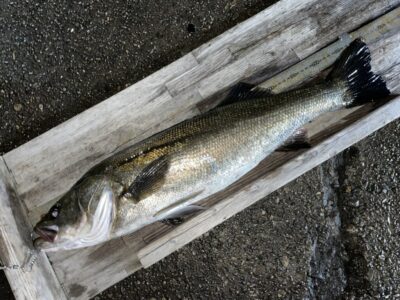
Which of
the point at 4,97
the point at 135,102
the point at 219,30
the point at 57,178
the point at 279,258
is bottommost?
the point at 279,258

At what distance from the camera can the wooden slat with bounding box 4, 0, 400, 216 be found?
2.53 meters

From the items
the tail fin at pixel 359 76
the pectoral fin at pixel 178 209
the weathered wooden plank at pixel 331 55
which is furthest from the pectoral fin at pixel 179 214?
the tail fin at pixel 359 76

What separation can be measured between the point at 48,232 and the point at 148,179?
1.96 ft

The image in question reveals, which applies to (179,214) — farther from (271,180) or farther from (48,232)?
(48,232)

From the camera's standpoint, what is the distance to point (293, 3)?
2668 mm

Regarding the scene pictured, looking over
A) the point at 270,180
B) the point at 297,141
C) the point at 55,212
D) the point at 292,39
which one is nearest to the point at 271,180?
the point at 270,180

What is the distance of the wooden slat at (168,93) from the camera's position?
2.53 metres

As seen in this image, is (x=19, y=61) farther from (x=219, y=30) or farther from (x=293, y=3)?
(x=293, y=3)

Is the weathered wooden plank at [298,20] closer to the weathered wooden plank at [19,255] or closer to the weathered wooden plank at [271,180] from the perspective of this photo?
the weathered wooden plank at [271,180]

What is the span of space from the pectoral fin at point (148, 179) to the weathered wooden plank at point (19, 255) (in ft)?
2.13

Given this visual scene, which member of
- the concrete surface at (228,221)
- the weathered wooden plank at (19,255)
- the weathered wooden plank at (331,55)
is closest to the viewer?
the weathered wooden plank at (19,255)

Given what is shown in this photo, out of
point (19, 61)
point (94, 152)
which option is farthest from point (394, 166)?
point (19, 61)

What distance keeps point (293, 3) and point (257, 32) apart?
11.8 inches

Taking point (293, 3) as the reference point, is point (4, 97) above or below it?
above
